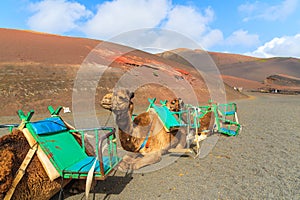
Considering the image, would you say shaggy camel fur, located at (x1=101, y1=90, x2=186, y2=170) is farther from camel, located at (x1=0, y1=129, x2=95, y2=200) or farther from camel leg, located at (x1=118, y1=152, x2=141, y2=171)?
camel, located at (x1=0, y1=129, x2=95, y2=200)

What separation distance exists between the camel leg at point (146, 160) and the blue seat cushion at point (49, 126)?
6.52ft

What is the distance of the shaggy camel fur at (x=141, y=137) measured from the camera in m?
4.41

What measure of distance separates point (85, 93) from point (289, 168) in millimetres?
18071

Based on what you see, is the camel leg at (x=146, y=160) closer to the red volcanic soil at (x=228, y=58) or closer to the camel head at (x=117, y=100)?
the camel head at (x=117, y=100)

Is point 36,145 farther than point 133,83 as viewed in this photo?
No

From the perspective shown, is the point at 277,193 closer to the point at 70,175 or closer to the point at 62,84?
the point at 70,175

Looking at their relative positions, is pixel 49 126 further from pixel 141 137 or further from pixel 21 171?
pixel 141 137

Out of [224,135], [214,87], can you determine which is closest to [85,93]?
[224,135]

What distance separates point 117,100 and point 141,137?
1.68 meters

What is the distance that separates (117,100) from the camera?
12.6 feet

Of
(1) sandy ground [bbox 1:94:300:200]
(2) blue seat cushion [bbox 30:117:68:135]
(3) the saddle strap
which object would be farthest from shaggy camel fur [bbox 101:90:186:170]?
(3) the saddle strap

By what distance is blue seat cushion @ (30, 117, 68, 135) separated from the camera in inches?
123

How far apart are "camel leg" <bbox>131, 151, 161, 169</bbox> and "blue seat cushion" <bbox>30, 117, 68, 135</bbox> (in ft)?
6.52

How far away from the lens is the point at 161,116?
232 inches
